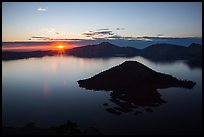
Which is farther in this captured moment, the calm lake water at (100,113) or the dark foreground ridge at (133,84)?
the dark foreground ridge at (133,84)

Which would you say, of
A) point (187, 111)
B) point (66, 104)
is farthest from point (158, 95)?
A: point (66, 104)

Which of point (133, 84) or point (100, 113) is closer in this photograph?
point (100, 113)

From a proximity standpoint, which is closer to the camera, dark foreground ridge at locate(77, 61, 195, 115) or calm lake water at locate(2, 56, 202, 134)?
calm lake water at locate(2, 56, 202, 134)

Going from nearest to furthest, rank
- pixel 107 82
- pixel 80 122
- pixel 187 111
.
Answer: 1. pixel 80 122
2. pixel 187 111
3. pixel 107 82

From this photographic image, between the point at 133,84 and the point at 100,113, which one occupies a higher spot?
the point at 133,84

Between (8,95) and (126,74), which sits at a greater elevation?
(126,74)

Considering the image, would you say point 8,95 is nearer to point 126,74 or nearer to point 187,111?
point 126,74

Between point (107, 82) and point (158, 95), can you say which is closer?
point (158, 95)

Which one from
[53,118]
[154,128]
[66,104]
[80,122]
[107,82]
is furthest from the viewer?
[107,82]
